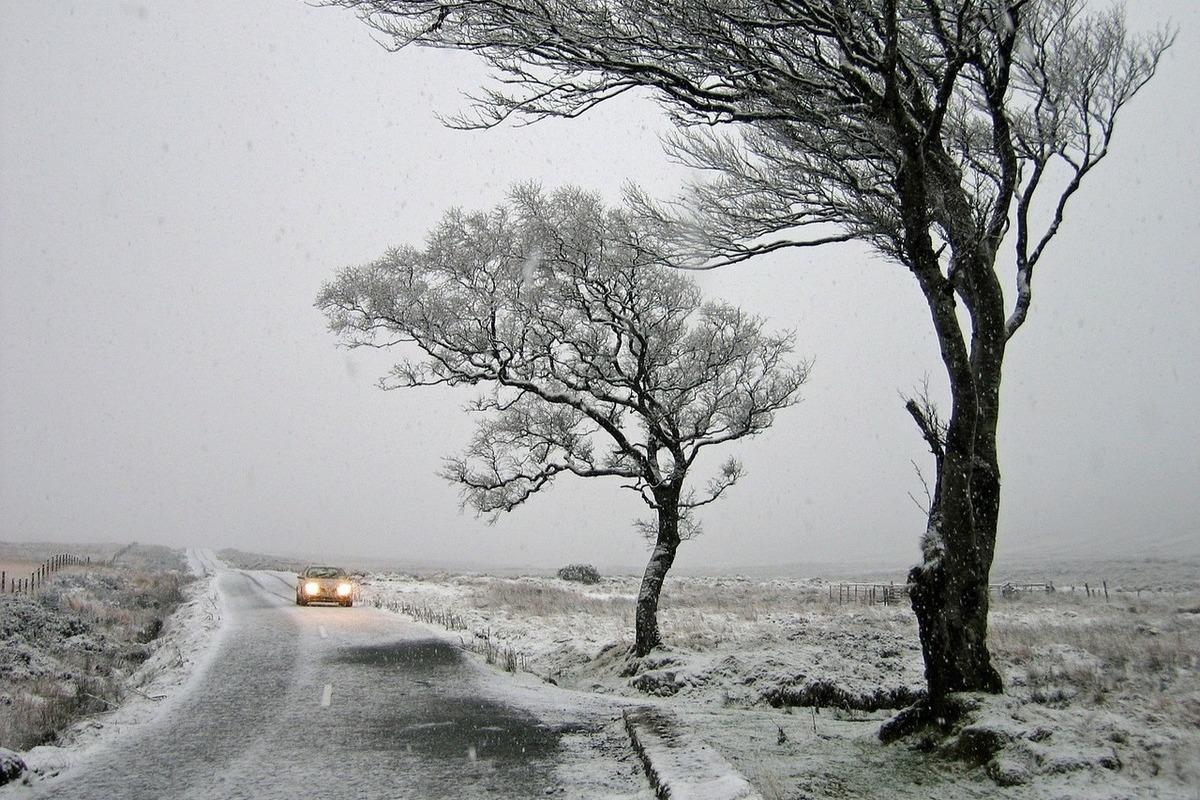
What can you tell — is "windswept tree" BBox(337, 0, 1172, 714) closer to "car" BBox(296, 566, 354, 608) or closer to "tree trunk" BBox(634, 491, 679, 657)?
"tree trunk" BBox(634, 491, 679, 657)

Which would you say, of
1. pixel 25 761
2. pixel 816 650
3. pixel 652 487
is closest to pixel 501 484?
pixel 652 487

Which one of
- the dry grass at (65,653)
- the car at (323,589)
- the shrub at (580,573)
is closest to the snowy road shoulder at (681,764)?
the dry grass at (65,653)

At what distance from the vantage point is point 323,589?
79.6 ft

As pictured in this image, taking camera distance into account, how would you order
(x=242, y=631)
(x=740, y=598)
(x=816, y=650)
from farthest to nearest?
1. (x=740, y=598)
2. (x=242, y=631)
3. (x=816, y=650)

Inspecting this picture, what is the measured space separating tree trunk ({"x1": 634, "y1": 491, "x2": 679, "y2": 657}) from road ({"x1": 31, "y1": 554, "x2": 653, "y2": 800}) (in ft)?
10.8

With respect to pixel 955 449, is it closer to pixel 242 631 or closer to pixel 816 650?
pixel 816 650

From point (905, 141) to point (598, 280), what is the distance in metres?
8.27

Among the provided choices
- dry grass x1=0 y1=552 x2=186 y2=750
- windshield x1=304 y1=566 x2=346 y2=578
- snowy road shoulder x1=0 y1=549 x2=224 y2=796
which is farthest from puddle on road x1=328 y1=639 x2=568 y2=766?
windshield x1=304 y1=566 x2=346 y2=578

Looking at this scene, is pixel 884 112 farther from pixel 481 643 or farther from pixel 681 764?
pixel 481 643

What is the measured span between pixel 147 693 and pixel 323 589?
1454 centimetres

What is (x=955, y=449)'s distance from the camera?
652 centimetres

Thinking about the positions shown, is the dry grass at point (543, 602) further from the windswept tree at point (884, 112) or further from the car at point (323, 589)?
the windswept tree at point (884, 112)

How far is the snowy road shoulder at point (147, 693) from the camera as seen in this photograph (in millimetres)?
6828

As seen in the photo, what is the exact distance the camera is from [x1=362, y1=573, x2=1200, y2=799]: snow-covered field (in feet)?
16.9
